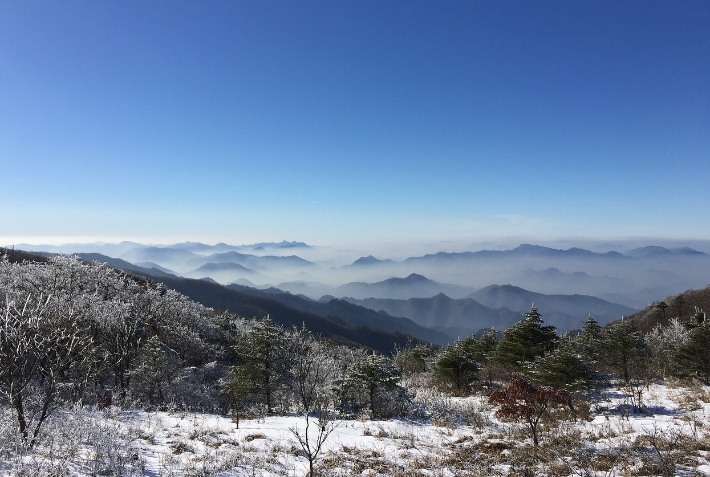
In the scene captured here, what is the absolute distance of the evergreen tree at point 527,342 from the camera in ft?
83.8

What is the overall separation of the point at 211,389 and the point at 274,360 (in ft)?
27.4

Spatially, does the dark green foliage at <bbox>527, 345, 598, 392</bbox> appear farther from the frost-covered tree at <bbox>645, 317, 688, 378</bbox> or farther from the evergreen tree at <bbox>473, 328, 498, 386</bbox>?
the frost-covered tree at <bbox>645, 317, 688, 378</bbox>

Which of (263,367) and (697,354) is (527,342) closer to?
(697,354)

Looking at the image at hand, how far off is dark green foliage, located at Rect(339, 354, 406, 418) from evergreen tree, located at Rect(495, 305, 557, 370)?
1229 cm

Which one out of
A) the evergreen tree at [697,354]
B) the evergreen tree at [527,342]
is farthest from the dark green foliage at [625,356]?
the evergreen tree at [527,342]

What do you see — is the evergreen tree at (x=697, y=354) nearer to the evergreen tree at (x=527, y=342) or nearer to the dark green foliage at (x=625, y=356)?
the dark green foliage at (x=625, y=356)

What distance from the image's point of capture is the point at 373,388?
18.3 metres

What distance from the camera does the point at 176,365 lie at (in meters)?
26.4

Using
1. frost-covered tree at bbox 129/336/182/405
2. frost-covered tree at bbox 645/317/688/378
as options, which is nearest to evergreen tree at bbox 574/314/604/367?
frost-covered tree at bbox 645/317/688/378

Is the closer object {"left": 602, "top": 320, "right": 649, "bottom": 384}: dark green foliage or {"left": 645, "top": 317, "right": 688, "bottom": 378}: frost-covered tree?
{"left": 602, "top": 320, "right": 649, "bottom": 384}: dark green foliage

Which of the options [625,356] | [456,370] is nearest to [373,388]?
[456,370]

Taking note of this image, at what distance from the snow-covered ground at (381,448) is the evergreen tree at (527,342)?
1067cm

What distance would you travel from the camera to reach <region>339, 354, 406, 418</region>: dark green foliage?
17.9 m

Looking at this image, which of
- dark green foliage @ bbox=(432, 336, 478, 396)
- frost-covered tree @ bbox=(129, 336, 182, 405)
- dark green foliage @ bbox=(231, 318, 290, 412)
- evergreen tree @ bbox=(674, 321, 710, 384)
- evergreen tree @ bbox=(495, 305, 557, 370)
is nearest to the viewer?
evergreen tree @ bbox=(674, 321, 710, 384)
